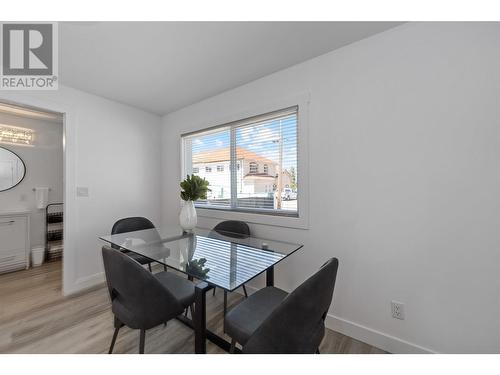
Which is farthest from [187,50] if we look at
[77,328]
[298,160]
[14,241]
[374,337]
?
[14,241]

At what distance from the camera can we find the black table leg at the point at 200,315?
3.74ft

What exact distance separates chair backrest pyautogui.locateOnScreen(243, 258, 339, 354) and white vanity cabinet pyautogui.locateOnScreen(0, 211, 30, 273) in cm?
384

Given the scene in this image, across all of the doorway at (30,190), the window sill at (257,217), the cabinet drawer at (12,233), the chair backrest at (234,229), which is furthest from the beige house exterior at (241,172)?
the cabinet drawer at (12,233)

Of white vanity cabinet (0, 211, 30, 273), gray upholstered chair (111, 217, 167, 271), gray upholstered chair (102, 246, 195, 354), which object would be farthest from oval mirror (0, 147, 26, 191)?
gray upholstered chair (102, 246, 195, 354)

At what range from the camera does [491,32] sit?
46.6 inches

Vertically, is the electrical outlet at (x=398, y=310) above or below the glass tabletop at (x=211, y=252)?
below

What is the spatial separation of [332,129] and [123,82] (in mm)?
2281

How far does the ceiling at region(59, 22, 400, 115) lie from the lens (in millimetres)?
1451

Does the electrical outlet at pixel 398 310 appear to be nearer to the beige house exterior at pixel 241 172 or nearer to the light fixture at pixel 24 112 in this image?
the beige house exterior at pixel 241 172

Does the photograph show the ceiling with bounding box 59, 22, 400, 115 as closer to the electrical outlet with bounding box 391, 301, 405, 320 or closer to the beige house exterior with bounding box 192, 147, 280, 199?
the beige house exterior with bounding box 192, 147, 280, 199
